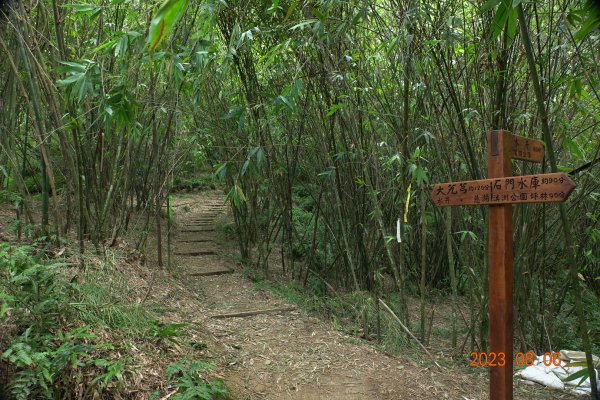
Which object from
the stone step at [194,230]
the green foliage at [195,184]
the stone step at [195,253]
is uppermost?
the green foliage at [195,184]

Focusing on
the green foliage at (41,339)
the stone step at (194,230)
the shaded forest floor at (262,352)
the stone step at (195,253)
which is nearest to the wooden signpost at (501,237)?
the shaded forest floor at (262,352)

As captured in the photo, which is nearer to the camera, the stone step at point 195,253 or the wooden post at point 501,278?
the wooden post at point 501,278

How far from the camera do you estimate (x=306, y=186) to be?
5.59 meters

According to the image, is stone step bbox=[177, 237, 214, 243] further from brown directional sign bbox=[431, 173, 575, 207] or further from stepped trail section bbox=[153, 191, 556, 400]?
brown directional sign bbox=[431, 173, 575, 207]

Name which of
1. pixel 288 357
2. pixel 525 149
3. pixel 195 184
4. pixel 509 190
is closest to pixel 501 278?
pixel 509 190

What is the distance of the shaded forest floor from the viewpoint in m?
2.68

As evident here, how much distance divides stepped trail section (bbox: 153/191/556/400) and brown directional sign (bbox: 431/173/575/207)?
142 cm

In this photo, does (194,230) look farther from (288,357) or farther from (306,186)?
(288,357)

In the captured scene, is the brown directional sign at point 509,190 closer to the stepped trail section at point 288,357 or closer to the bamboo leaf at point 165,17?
the stepped trail section at point 288,357

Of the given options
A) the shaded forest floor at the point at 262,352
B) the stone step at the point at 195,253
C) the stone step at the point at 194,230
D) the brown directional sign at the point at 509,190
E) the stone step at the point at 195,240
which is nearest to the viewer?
the brown directional sign at the point at 509,190

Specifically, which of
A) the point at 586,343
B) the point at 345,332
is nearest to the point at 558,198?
the point at 586,343

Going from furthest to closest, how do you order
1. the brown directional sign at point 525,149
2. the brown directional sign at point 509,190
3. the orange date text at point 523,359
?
the orange date text at point 523,359, the brown directional sign at point 525,149, the brown directional sign at point 509,190

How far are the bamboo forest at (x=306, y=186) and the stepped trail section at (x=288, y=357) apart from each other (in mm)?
20

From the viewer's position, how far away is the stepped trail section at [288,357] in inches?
112
